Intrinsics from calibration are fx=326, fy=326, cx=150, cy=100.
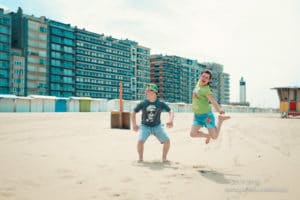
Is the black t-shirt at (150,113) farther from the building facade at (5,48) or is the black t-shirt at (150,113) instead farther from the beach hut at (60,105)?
the building facade at (5,48)

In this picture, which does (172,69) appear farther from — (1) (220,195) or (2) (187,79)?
(1) (220,195)

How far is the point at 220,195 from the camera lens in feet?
11.6

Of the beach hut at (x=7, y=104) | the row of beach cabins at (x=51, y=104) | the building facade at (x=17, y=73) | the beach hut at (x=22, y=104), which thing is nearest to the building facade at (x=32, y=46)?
the building facade at (x=17, y=73)

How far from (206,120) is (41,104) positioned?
136 ft

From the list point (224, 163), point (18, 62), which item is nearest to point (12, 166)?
point (224, 163)

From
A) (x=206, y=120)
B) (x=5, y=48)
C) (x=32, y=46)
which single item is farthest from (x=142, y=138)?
(x=32, y=46)

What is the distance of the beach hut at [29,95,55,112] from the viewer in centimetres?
4311

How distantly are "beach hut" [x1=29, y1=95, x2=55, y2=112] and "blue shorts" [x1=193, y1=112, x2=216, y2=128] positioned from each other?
40.0m

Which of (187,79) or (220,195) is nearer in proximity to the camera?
(220,195)

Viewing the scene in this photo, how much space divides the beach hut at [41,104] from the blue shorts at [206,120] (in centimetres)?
3996

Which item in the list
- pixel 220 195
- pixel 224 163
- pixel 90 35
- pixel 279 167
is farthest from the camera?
pixel 90 35

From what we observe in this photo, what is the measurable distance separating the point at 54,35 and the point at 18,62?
1271 cm

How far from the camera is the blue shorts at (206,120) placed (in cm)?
598

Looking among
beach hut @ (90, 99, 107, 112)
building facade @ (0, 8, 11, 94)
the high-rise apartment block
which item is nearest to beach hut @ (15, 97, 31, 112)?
beach hut @ (90, 99, 107, 112)
